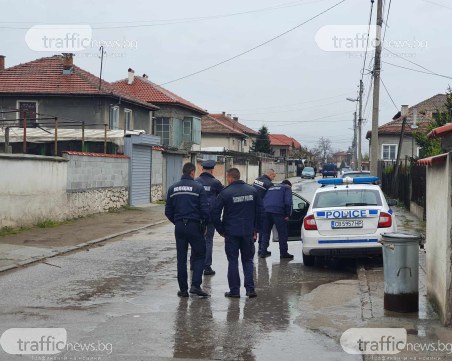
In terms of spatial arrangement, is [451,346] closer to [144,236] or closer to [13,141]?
[144,236]

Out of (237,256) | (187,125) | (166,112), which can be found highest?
(166,112)

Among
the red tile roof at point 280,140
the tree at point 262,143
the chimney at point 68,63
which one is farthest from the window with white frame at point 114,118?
the red tile roof at point 280,140

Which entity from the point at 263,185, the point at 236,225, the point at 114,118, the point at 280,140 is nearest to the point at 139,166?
the point at 114,118

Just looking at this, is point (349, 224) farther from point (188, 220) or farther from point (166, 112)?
point (166, 112)

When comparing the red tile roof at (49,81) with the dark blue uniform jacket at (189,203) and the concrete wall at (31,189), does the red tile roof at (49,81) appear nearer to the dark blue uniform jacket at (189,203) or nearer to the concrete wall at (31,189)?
the concrete wall at (31,189)

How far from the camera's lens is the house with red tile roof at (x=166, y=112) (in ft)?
150

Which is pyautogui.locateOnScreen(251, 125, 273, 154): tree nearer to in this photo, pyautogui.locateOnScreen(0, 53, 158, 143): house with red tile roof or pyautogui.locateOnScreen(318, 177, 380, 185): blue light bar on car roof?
pyautogui.locateOnScreen(0, 53, 158, 143): house with red tile roof

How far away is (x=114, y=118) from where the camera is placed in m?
33.8

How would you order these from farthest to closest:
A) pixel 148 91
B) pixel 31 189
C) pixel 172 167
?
pixel 148 91 < pixel 172 167 < pixel 31 189

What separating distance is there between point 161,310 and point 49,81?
26.8m

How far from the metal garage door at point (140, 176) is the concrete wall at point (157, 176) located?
53 cm

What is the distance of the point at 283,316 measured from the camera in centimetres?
848

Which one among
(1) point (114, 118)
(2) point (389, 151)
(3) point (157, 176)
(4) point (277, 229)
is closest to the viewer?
(4) point (277, 229)

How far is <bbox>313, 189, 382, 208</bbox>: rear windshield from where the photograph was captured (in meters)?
12.3
